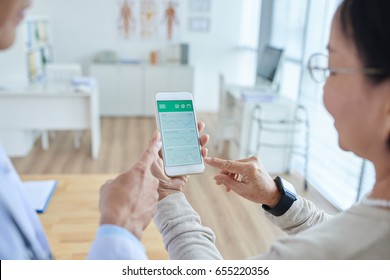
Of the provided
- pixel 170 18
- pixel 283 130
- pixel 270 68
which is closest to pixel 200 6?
pixel 170 18

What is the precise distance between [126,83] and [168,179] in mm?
4011

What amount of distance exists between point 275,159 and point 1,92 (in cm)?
220

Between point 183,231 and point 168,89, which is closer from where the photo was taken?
point 183,231

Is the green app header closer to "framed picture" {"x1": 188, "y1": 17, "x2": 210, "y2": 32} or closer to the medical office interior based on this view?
the medical office interior

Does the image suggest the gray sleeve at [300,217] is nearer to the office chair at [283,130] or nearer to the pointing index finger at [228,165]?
the pointing index finger at [228,165]

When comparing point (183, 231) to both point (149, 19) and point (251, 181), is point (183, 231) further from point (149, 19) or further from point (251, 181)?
point (149, 19)

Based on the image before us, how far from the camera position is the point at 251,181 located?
787 millimetres

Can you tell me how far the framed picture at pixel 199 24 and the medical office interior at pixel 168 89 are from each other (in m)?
0.01

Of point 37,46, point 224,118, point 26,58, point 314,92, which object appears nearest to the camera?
point 314,92

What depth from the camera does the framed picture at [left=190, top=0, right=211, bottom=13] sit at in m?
4.79

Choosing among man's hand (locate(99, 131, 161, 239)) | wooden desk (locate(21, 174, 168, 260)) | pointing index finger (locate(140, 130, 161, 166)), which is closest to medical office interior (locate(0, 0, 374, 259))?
wooden desk (locate(21, 174, 168, 260))

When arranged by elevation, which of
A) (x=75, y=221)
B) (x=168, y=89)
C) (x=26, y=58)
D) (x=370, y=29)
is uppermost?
(x=370, y=29)

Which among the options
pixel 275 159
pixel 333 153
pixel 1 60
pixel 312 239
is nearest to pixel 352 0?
pixel 312 239
